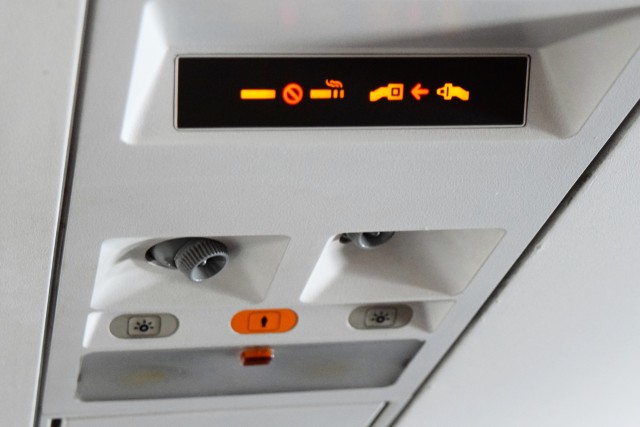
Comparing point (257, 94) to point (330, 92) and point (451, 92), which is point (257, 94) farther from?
point (451, 92)

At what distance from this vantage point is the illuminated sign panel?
986mm

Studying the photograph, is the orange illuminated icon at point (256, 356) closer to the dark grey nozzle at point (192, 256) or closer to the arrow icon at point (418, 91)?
the dark grey nozzle at point (192, 256)

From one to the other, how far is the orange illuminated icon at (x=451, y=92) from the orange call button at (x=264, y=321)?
455 millimetres

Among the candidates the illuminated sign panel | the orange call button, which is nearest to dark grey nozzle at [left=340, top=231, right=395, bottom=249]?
the orange call button

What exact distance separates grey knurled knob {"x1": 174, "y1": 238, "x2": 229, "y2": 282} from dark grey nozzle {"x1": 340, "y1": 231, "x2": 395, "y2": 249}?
0.18 meters

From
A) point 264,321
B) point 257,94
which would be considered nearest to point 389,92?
point 257,94

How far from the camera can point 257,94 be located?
1.00 meters

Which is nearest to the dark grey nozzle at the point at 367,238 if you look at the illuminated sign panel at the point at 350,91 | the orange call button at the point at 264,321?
the orange call button at the point at 264,321

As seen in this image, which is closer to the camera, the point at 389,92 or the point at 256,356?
the point at 389,92

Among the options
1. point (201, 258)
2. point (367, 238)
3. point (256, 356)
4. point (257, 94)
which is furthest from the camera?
point (256, 356)

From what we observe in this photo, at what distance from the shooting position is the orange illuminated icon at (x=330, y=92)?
1016 mm

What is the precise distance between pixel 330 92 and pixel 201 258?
0.31 metres

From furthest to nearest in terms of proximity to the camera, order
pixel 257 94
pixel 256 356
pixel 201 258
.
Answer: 1. pixel 256 356
2. pixel 201 258
3. pixel 257 94

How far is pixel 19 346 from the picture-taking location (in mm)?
1276
